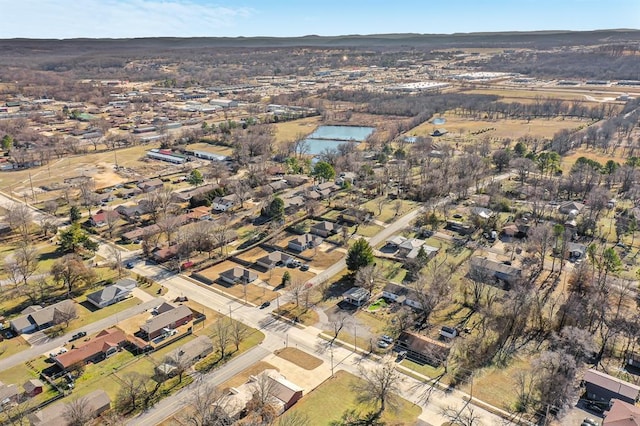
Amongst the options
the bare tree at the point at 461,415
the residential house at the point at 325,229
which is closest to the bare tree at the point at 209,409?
the bare tree at the point at 461,415

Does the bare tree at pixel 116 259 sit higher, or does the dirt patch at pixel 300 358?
the bare tree at pixel 116 259

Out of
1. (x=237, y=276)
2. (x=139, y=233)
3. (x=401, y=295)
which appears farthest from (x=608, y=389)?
(x=139, y=233)

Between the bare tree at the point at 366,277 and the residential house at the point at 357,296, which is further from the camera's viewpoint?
the bare tree at the point at 366,277

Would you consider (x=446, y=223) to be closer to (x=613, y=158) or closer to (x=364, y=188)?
(x=364, y=188)

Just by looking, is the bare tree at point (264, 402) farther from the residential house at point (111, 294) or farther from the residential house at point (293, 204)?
the residential house at point (293, 204)

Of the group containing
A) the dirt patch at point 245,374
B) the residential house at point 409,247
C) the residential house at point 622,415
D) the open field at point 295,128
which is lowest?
the dirt patch at point 245,374

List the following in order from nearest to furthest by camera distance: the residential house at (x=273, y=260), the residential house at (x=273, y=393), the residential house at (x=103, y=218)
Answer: the residential house at (x=273, y=393), the residential house at (x=273, y=260), the residential house at (x=103, y=218)

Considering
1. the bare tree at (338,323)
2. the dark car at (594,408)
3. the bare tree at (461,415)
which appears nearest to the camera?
the bare tree at (461,415)
